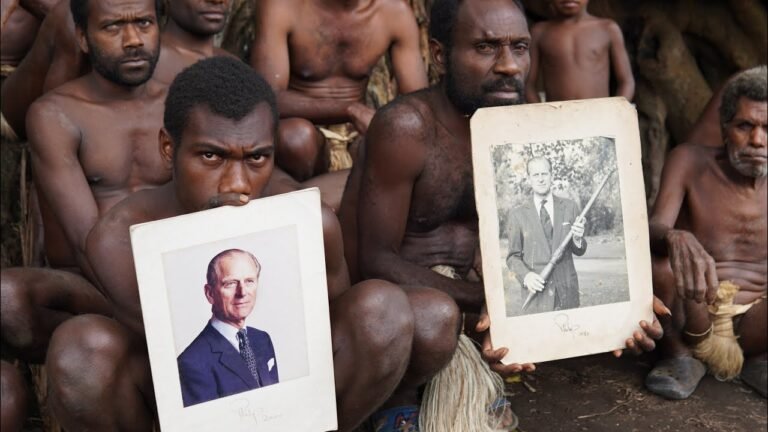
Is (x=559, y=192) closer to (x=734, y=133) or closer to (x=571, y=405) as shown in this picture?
(x=571, y=405)

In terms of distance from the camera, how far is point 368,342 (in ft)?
8.00

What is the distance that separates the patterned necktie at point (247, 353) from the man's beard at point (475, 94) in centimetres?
111

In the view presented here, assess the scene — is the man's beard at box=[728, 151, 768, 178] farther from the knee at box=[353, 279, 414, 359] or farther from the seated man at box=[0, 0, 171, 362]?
the seated man at box=[0, 0, 171, 362]

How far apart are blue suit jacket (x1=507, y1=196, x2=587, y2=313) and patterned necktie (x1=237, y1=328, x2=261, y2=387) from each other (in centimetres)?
76

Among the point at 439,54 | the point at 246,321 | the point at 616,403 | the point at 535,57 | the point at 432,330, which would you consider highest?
the point at 535,57

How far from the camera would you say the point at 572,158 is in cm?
268

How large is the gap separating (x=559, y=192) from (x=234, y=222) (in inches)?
37.0

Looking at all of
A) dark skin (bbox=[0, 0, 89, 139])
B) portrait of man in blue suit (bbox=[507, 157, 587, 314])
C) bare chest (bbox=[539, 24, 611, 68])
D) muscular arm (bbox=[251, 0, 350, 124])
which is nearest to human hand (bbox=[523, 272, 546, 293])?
portrait of man in blue suit (bbox=[507, 157, 587, 314])

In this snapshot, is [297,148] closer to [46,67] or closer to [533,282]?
[46,67]

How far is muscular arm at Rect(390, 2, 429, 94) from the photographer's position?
13.4 feet

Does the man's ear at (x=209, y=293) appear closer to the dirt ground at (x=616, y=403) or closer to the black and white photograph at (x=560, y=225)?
the black and white photograph at (x=560, y=225)

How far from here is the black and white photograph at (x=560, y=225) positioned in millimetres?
2629

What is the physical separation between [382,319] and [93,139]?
4.23 ft
